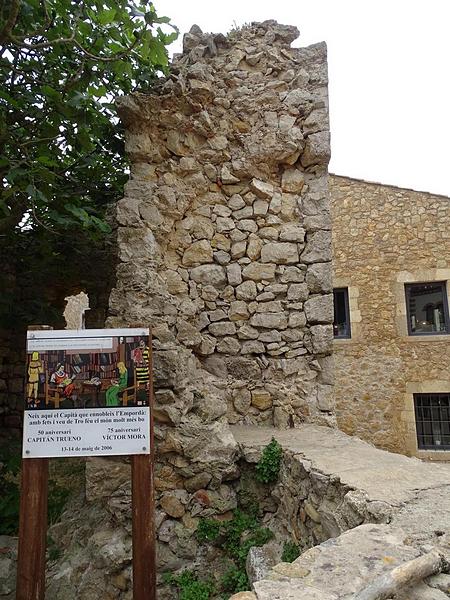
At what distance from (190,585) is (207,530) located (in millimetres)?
335

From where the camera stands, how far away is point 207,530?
300 centimetres

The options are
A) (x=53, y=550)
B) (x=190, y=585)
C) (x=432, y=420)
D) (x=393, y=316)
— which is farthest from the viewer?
(x=393, y=316)

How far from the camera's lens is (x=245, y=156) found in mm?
4129

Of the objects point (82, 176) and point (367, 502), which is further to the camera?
point (82, 176)

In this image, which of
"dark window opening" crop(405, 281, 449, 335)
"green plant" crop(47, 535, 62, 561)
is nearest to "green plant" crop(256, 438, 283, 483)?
"green plant" crop(47, 535, 62, 561)

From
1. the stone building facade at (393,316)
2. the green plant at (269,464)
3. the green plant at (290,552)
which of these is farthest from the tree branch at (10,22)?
the stone building facade at (393,316)

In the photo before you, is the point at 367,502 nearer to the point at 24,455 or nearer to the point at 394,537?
the point at 394,537

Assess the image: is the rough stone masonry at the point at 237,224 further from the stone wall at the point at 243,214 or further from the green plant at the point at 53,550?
the green plant at the point at 53,550

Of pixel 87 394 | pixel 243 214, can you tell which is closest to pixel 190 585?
pixel 87 394

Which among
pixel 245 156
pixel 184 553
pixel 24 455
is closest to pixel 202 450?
pixel 184 553

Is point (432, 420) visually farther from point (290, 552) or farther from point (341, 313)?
point (290, 552)

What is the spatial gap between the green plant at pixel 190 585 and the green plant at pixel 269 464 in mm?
735

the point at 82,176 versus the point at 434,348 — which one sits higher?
the point at 82,176

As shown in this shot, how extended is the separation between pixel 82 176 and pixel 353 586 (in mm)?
4581
